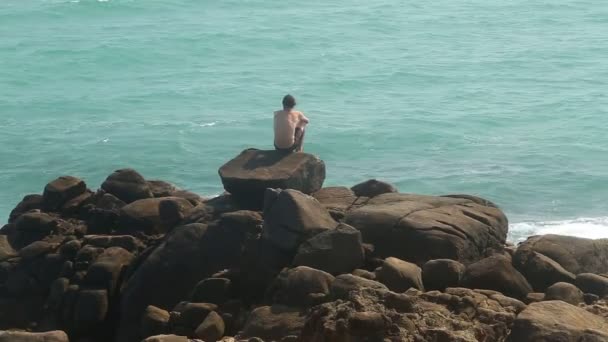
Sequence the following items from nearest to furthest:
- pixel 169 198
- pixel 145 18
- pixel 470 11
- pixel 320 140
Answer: pixel 169 198 < pixel 320 140 < pixel 145 18 < pixel 470 11

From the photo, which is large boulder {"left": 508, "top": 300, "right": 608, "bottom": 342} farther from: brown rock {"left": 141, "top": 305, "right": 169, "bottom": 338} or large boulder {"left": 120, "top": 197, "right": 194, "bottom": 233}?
large boulder {"left": 120, "top": 197, "right": 194, "bottom": 233}

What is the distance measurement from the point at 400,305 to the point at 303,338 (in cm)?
113

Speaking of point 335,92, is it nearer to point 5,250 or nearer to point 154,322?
point 5,250

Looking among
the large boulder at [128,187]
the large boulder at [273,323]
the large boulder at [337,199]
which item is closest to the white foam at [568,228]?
the large boulder at [337,199]

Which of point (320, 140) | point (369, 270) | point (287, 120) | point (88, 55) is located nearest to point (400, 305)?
point (369, 270)

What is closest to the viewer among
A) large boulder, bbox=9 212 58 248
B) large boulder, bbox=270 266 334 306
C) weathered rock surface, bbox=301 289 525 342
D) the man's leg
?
weathered rock surface, bbox=301 289 525 342

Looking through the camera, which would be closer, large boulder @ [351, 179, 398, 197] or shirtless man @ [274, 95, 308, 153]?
large boulder @ [351, 179, 398, 197]

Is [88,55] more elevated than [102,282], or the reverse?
[102,282]

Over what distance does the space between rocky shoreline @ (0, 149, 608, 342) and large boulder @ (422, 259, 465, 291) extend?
0.05ft

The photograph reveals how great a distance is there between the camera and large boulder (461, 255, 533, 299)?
1331 centimetres

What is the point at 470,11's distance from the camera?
6619cm

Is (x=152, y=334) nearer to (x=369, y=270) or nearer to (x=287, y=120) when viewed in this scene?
(x=369, y=270)

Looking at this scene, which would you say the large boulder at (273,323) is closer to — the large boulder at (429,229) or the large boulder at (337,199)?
the large boulder at (429,229)

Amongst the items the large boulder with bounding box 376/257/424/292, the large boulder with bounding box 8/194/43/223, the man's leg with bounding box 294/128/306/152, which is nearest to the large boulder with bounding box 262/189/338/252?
the large boulder with bounding box 376/257/424/292
